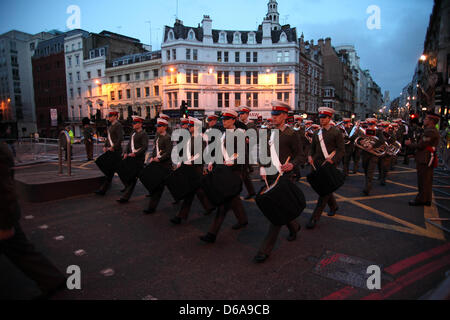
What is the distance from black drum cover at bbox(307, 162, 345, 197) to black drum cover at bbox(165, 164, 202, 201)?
7.33 feet

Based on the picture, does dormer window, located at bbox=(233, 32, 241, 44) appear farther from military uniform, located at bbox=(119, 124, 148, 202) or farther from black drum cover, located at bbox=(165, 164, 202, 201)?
black drum cover, located at bbox=(165, 164, 202, 201)

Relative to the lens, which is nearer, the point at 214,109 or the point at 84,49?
the point at 214,109

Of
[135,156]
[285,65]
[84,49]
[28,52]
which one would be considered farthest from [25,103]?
[135,156]

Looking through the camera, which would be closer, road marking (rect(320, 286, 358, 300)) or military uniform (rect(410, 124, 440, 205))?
road marking (rect(320, 286, 358, 300))

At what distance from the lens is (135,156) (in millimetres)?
6883

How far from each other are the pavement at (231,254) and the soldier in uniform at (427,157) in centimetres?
30

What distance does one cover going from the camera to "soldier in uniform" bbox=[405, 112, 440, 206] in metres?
6.18

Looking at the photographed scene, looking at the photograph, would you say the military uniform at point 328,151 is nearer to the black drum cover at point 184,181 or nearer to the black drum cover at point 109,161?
the black drum cover at point 184,181

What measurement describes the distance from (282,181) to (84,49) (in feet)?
183

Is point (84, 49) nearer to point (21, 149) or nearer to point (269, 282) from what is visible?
point (21, 149)

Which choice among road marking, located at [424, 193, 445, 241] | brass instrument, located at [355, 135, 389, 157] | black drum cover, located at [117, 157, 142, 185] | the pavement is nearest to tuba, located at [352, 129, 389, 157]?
brass instrument, located at [355, 135, 389, 157]

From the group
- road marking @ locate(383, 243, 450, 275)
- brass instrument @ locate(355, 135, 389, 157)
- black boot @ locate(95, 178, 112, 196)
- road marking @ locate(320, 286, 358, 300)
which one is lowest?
road marking @ locate(320, 286, 358, 300)

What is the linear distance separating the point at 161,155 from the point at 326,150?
3551 mm

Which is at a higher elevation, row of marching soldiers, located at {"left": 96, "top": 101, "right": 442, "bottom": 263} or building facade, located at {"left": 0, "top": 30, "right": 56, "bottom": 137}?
building facade, located at {"left": 0, "top": 30, "right": 56, "bottom": 137}
